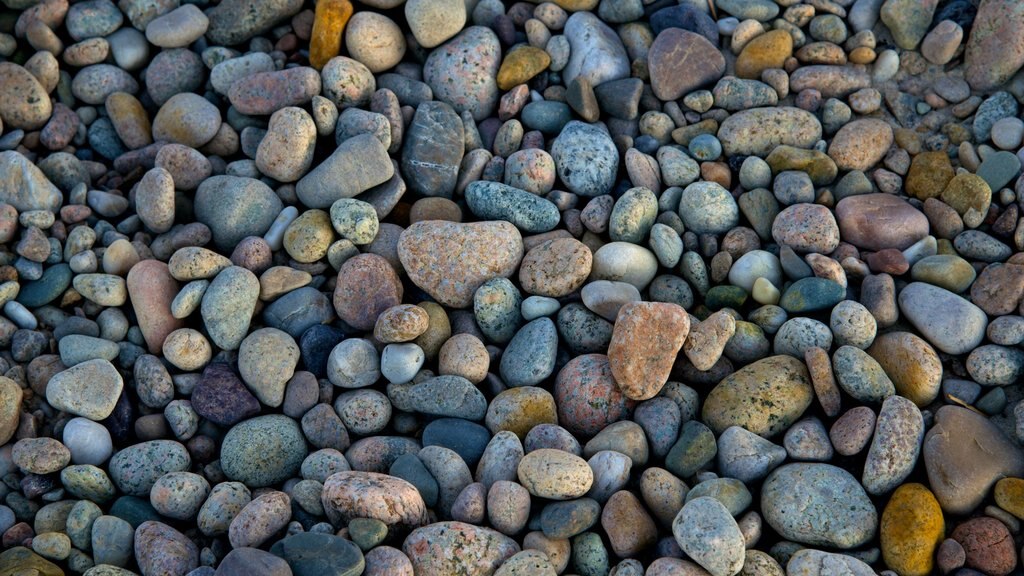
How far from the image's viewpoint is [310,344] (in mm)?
3662

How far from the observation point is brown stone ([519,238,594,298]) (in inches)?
146

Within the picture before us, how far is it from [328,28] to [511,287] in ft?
6.02

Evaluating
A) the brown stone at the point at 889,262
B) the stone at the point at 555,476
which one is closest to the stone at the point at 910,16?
the brown stone at the point at 889,262

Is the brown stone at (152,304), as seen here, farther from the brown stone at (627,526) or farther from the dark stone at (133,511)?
the brown stone at (627,526)

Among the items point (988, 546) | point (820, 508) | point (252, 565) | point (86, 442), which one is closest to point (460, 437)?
point (252, 565)

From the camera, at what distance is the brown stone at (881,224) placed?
3.85 m

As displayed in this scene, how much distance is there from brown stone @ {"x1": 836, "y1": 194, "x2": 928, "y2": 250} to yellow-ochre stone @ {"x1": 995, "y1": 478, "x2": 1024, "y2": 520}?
1219mm

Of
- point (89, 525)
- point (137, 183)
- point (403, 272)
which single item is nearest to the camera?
point (89, 525)

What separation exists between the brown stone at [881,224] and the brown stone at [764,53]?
3.15 feet

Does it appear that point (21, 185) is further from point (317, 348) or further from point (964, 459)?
point (964, 459)

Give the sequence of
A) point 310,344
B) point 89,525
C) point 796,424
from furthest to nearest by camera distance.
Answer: point 310,344 < point 796,424 < point 89,525

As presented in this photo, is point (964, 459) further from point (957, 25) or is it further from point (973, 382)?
point (957, 25)

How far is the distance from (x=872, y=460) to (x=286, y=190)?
2.97m

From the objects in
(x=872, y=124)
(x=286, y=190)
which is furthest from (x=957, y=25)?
(x=286, y=190)
